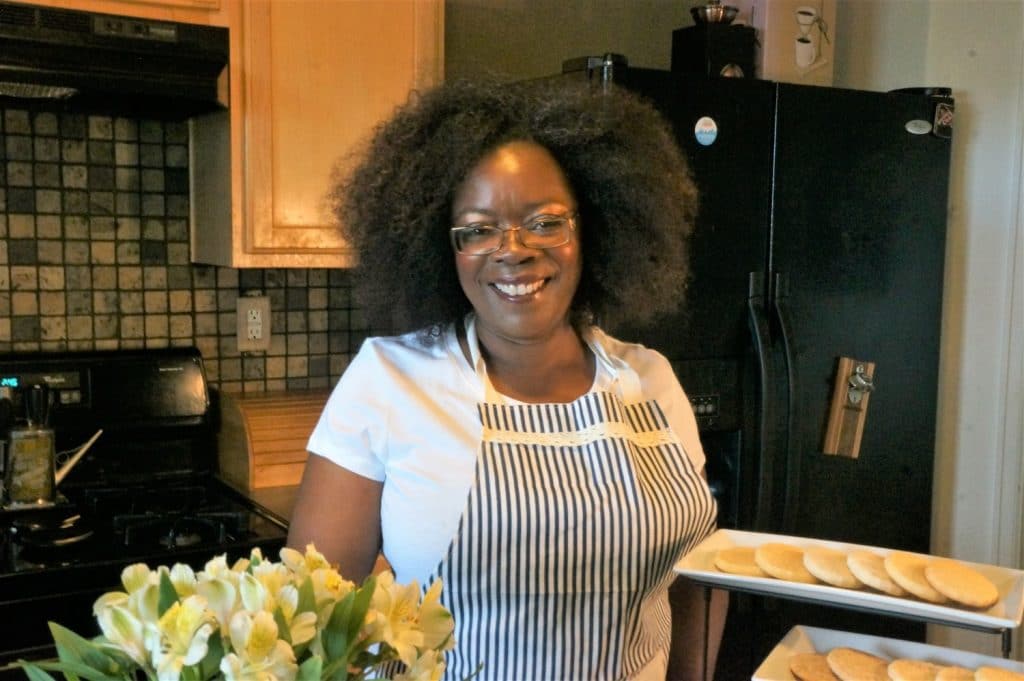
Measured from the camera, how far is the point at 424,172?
144 cm

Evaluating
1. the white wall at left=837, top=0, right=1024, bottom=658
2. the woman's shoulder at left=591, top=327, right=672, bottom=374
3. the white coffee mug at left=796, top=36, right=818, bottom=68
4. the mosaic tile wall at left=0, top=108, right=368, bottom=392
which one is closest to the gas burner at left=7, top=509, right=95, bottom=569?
the mosaic tile wall at left=0, top=108, right=368, bottom=392

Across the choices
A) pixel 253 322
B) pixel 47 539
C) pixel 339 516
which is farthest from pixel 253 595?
pixel 253 322

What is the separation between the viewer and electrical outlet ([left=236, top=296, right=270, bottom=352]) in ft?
7.97

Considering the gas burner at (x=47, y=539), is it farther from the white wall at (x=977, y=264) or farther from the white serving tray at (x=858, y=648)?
the white wall at (x=977, y=264)

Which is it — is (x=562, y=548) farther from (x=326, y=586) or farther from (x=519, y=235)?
(x=326, y=586)

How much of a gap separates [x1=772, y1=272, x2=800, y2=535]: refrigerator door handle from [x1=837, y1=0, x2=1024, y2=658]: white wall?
24.3 inches

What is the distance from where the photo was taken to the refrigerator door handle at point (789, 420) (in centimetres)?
221

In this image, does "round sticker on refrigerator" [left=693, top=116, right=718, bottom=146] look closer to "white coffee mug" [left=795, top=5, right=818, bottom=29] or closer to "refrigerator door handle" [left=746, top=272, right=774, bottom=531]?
"refrigerator door handle" [left=746, top=272, right=774, bottom=531]

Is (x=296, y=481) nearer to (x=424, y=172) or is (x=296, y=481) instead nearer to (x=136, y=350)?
(x=136, y=350)

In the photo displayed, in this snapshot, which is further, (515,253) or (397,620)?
(515,253)

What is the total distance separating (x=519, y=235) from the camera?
1.39m

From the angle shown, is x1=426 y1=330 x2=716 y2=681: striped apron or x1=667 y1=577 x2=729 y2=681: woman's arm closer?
x1=426 y1=330 x2=716 y2=681: striped apron

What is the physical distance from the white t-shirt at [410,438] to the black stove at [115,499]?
26.4 inches

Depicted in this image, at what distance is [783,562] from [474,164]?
63cm
